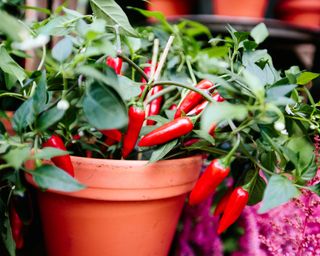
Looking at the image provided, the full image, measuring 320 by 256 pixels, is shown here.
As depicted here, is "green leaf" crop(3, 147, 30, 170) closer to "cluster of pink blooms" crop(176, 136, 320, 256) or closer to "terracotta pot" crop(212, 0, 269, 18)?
"cluster of pink blooms" crop(176, 136, 320, 256)

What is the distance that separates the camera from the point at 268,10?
189 centimetres

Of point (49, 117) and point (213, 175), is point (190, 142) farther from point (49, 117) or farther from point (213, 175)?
point (49, 117)

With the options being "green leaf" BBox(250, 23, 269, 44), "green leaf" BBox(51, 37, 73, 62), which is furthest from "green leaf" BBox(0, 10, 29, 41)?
"green leaf" BBox(250, 23, 269, 44)

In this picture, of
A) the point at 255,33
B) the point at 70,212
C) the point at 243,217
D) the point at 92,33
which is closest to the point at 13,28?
the point at 92,33

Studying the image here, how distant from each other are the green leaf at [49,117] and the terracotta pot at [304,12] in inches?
48.2

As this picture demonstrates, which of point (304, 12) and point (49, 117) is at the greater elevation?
point (49, 117)

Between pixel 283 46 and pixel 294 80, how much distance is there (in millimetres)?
983

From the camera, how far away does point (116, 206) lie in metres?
0.63

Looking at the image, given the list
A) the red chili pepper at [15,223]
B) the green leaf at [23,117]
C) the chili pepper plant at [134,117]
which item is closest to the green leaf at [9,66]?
the chili pepper plant at [134,117]

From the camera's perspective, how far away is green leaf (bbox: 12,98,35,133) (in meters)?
0.50

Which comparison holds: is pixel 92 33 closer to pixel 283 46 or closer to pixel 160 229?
pixel 160 229

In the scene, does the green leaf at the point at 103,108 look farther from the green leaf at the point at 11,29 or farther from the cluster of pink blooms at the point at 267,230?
the cluster of pink blooms at the point at 267,230

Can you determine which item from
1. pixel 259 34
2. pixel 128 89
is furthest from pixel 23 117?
pixel 259 34

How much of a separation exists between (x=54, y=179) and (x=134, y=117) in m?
0.17
